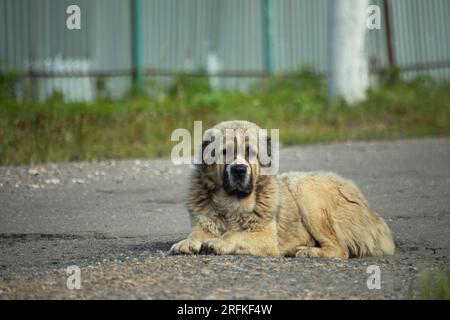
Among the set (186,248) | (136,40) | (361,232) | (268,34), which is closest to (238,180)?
(186,248)

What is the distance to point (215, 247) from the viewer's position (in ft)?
24.3

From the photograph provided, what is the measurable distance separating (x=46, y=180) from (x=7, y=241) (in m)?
2.79

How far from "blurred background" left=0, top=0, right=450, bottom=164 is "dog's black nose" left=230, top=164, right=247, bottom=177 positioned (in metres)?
6.05

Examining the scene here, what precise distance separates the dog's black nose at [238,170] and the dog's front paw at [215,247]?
1.89 ft

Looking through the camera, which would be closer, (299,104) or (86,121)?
(86,121)

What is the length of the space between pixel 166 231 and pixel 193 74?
931 cm

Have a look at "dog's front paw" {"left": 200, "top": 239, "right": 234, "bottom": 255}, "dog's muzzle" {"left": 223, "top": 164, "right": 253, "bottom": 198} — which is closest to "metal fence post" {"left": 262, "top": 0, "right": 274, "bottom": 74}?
"dog's muzzle" {"left": 223, "top": 164, "right": 253, "bottom": 198}

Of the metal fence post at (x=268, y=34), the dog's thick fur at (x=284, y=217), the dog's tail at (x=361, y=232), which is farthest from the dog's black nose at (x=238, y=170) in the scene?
the metal fence post at (x=268, y=34)

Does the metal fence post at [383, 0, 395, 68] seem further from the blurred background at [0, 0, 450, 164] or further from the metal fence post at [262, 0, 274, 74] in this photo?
the metal fence post at [262, 0, 274, 74]

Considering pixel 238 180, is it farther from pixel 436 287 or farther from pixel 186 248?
pixel 436 287

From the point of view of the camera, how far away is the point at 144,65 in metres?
17.9

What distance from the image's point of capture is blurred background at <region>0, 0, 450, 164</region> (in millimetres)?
14820
